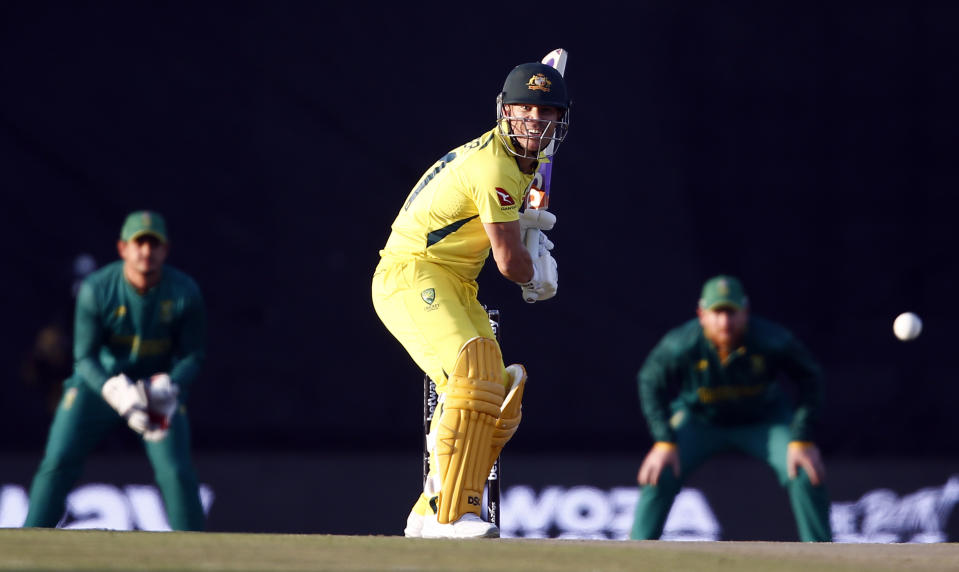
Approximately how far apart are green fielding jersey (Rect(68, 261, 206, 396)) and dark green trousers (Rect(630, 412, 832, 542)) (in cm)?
202

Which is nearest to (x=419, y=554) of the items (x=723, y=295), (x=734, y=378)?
(x=723, y=295)

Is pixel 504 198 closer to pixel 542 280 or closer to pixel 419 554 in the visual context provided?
pixel 542 280

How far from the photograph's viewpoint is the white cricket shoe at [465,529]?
379 centimetres

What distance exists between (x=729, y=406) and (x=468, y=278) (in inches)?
90.4

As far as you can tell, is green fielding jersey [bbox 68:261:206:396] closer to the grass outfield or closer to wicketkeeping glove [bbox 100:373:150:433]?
wicketkeeping glove [bbox 100:373:150:433]

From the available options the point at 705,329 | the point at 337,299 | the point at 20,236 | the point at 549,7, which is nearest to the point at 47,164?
the point at 20,236

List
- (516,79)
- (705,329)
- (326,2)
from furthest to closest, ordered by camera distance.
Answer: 1. (326,2)
2. (705,329)
3. (516,79)

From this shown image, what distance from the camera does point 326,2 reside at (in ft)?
Result: 21.2

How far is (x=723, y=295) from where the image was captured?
19.4 ft

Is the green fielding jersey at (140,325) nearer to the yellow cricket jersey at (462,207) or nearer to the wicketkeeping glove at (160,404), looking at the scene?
the wicketkeeping glove at (160,404)

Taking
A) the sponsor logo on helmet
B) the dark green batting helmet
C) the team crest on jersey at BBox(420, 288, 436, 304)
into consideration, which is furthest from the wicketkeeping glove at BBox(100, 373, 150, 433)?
the sponsor logo on helmet

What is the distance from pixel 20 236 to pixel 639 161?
2.91 meters

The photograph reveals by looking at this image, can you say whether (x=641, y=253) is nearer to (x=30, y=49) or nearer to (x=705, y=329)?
(x=705, y=329)

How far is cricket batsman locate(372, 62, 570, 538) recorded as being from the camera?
386cm
